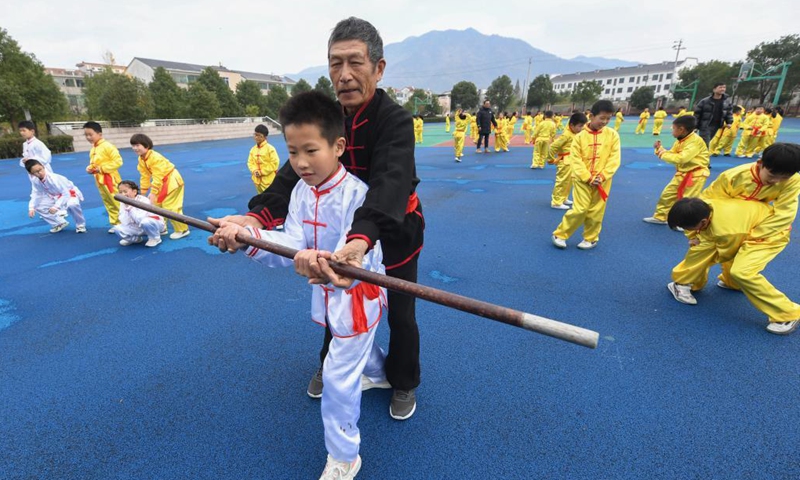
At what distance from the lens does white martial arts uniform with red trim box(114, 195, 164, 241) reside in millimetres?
5395

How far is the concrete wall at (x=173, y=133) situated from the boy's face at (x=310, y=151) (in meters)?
26.0

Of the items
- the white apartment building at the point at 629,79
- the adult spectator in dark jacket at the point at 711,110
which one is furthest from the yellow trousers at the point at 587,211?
the white apartment building at the point at 629,79

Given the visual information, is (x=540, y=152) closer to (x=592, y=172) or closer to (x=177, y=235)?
(x=592, y=172)

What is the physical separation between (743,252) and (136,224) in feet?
24.7

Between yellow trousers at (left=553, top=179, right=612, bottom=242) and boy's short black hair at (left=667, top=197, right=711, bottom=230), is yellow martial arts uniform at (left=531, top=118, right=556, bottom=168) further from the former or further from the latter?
boy's short black hair at (left=667, top=197, right=711, bottom=230)

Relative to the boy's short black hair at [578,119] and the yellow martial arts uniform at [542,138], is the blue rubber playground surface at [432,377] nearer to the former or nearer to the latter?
the boy's short black hair at [578,119]

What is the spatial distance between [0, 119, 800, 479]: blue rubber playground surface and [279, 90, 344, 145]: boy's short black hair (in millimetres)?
1802

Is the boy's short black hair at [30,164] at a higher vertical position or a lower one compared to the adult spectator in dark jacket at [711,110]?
lower

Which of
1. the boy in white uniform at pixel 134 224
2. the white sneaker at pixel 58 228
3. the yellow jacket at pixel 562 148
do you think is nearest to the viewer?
the boy in white uniform at pixel 134 224

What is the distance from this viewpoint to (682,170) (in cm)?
552

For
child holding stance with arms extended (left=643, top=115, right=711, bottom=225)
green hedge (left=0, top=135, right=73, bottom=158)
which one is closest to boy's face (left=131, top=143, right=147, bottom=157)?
child holding stance with arms extended (left=643, top=115, right=711, bottom=225)

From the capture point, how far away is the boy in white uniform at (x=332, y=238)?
1.53m

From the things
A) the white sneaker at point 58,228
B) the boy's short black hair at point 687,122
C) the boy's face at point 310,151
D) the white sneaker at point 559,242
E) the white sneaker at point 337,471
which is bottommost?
the white sneaker at point 58,228

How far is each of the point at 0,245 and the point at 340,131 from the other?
7.64m
